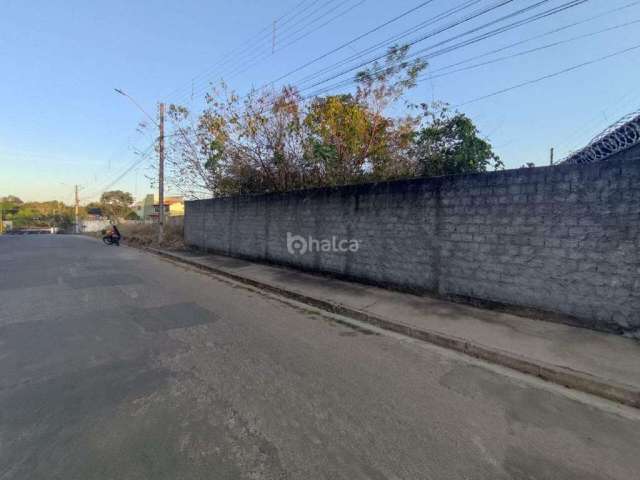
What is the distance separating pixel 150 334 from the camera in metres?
4.37

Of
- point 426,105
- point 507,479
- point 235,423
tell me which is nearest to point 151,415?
point 235,423

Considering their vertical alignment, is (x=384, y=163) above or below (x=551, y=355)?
above

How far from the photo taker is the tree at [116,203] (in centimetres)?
6638

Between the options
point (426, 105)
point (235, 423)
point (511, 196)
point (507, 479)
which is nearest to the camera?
point (507, 479)

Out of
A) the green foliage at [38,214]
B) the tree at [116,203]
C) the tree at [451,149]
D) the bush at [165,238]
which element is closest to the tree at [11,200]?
the green foliage at [38,214]

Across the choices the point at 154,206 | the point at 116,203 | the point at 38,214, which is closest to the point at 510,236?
the point at 154,206

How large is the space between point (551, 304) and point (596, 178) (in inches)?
75.7

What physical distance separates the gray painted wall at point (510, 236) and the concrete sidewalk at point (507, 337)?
0.39 meters

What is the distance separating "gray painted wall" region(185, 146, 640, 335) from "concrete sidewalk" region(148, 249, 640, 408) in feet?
1.27

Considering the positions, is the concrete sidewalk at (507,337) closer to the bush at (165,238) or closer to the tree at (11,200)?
the bush at (165,238)

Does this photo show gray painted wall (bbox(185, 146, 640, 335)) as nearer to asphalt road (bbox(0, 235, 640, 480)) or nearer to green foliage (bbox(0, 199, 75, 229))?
asphalt road (bbox(0, 235, 640, 480))

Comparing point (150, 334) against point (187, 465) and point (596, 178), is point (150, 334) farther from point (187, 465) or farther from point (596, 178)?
point (596, 178)

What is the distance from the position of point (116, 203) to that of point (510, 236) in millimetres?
80035

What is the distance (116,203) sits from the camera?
68.6 m
